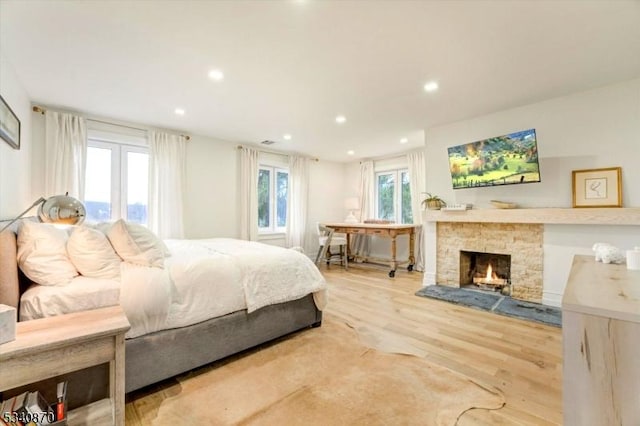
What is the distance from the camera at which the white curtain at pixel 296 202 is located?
18.7 ft

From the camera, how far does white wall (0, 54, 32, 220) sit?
7.37 ft

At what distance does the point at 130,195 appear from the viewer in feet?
12.8

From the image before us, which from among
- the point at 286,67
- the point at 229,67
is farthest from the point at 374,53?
the point at 229,67

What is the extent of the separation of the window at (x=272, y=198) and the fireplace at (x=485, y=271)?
3.43 m

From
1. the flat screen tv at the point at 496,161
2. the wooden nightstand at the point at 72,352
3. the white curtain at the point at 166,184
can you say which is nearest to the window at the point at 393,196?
the flat screen tv at the point at 496,161

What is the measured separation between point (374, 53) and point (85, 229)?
2402mm

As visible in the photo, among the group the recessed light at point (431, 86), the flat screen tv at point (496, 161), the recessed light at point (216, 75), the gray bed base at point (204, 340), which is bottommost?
the gray bed base at point (204, 340)

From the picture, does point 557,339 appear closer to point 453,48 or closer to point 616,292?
point 616,292

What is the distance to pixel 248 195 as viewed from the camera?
5004mm

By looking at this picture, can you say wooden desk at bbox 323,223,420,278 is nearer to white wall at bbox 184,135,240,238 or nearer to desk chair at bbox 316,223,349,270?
desk chair at bbox 316,223,349,270

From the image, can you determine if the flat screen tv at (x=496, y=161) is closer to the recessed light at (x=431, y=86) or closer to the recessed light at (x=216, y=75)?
the recessed light at (x=431, y=86)

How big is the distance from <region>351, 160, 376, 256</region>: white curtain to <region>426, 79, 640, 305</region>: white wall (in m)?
2.62

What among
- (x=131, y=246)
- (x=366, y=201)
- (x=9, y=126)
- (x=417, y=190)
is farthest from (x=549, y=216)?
(x=9, y=126)

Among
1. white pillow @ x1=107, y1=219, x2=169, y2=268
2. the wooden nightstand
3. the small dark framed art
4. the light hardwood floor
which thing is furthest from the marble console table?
the small dark framed art
